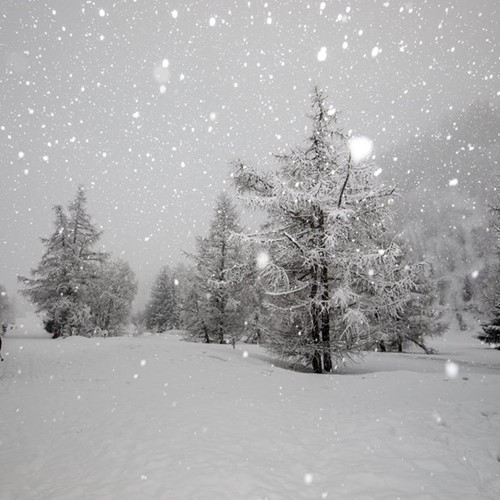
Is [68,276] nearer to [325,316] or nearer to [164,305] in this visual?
[325,316]

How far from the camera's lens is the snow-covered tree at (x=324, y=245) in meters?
11.0

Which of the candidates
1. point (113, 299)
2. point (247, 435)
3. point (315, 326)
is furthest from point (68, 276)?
point (247, 435)

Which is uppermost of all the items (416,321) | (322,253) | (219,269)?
(219,269)

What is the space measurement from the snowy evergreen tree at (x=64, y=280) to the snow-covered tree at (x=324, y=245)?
65.5ft

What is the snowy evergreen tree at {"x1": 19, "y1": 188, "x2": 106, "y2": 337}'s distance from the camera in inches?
1005

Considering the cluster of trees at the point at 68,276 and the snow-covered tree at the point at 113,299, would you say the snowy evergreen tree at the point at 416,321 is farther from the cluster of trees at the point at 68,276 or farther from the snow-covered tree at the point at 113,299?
the snow-covered tree at the point at 113,299

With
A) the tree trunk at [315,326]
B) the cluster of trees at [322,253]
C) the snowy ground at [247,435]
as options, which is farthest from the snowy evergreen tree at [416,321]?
the snowy ground at [247,435]

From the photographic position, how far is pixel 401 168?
582ft

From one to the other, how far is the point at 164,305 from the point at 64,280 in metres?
26.9

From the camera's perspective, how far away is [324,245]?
11.5m

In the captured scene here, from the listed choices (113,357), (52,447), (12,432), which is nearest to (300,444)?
(52,447)

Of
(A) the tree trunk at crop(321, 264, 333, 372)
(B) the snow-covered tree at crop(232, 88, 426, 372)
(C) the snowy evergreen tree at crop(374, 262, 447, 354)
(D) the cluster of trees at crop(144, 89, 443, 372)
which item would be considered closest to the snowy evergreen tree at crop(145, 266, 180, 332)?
(C) the snowy evergreen tree at crop(374, 262, 447, 354)

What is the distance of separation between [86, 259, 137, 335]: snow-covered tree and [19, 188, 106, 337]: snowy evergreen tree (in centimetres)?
964

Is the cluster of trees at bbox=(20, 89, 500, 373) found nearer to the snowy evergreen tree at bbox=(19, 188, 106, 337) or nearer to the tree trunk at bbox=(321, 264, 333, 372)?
the tree trunk at bbox=(321, 264, 333, 372)
